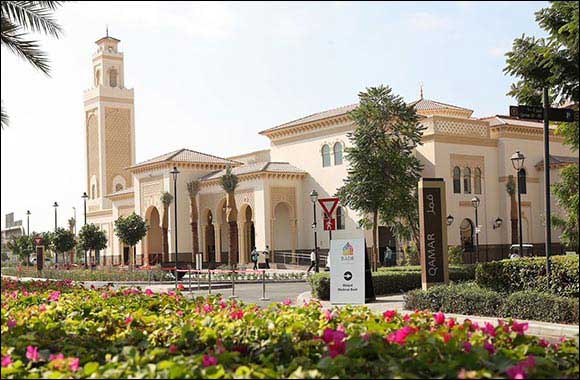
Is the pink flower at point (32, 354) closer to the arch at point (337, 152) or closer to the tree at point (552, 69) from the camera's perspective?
the tree at point (552, 69)

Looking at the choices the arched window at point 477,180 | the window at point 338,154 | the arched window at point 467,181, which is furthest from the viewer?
the window at point 338,154

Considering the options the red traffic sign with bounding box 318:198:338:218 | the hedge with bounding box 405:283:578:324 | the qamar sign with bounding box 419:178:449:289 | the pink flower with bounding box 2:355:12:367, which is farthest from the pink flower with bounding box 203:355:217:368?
the red traffic sign with bounding box 318:198:338:218

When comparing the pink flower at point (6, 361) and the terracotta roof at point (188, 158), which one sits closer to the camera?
the pink flower at point (6, 361)

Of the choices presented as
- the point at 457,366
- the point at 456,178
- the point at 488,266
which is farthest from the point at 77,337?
the point at 456,178

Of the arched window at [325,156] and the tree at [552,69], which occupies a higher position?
the arched window at [325,156]

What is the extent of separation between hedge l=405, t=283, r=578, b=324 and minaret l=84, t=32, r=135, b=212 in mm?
62236

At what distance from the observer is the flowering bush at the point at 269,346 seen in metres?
5.86

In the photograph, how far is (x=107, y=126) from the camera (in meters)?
75.9

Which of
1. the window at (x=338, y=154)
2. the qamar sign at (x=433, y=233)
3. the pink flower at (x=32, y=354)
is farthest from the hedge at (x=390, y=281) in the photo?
the window at (x=338, y=154)

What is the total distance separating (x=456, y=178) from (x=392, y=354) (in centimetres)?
3953

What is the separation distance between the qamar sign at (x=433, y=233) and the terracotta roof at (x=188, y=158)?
4129cm

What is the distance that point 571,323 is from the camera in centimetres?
1270

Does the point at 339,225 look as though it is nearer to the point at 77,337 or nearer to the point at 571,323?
the point at 571,323

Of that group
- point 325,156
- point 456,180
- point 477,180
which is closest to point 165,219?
point 325,156
